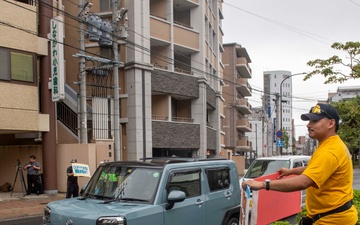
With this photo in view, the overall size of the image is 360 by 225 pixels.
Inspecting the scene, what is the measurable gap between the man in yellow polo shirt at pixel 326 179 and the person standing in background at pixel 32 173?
15700 mm

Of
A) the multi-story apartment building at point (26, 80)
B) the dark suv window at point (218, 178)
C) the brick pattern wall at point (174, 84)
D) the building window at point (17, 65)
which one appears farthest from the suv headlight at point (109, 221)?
the brick pattern wall at point (174, 84)

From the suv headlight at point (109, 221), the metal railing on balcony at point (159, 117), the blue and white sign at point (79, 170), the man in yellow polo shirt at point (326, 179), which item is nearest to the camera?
the man in yellow polo shirt at point (326, 179)

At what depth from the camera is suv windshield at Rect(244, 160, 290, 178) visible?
1171 centimetres

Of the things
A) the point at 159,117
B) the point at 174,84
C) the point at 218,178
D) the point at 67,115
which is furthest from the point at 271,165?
the point at 159,117

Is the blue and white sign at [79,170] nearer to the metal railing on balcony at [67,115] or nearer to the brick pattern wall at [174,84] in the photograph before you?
the metal railing on balcony at [67,115]

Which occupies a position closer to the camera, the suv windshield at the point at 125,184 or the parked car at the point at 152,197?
the parked car at the point at 152,197

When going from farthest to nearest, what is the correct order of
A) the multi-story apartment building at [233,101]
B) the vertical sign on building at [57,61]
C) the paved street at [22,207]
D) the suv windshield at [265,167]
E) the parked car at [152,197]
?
the multi-story apartment building at [233,101] < the vertical sign on building at [57,61] < the paved street at [22,207] < the suv windshield at [265,167] < the parked car at [152,197]

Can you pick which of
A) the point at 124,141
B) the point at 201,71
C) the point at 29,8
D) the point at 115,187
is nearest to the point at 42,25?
the point at 29,8

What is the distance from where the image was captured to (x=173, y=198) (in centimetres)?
571

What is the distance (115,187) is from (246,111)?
2091 inches

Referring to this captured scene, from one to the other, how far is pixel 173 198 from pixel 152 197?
12.0 inches

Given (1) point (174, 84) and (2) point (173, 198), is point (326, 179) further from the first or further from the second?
(1) point (174, 84)

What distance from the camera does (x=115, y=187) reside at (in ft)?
20.0

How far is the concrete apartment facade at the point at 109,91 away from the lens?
17.6 m
